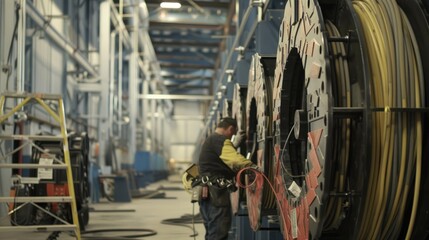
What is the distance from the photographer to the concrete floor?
313 inches

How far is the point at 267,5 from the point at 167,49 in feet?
67.7

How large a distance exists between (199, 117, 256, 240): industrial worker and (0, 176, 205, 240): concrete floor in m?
2.30

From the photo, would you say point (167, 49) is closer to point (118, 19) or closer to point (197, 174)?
point (118, 19)

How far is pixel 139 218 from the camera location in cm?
1055

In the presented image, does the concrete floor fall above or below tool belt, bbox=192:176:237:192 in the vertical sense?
below

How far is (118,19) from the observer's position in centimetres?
1781

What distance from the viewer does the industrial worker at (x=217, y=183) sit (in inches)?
220

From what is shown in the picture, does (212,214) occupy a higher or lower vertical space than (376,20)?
Answer: lower

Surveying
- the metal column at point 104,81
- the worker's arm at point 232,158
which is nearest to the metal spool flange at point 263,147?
the worker's arm at point 232,158

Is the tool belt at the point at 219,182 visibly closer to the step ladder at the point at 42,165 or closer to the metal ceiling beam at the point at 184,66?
the step ladder at the point at 42,165

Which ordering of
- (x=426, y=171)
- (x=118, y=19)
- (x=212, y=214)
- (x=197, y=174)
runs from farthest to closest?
(x=118, y=19) < (x=197, y=174) < (x=212, y=214) < (x=426, y=171)

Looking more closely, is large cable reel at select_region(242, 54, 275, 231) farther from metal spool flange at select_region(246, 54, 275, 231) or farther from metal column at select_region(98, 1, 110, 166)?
metal column at select_region(98, 1, 110, 166)

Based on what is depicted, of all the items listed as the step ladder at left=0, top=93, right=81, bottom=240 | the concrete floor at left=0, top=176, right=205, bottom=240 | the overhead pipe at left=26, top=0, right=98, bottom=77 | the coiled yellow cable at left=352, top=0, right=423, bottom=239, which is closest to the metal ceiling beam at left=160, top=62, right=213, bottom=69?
the overhead pipe at left=26, top=0, right=98, bottom=77

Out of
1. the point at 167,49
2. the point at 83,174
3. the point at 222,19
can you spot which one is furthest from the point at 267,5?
the point at 167,49
